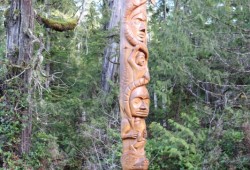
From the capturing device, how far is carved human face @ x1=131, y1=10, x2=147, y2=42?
16.9ft

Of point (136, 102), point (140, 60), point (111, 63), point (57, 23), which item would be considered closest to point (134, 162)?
point (136, 102)

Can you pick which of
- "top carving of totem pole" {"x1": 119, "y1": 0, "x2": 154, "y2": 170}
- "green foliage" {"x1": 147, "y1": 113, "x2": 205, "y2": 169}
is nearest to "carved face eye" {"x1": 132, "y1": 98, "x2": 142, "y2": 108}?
"top carving of totem pole" {"x1": 119, "y1": 0, "x2": 154, "y2": 170}

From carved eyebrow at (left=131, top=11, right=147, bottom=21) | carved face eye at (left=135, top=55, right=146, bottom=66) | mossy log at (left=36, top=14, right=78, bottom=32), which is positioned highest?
mossy log at (left=36, top=14, right=78, bottom=32)

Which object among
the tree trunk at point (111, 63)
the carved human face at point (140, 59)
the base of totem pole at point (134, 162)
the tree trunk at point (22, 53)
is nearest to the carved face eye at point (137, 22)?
the carved human face at point (140, 59)

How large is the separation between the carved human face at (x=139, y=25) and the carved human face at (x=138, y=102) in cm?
65

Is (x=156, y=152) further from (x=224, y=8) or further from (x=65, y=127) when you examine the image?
(x=224, y=8)

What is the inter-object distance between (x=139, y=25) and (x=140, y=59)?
0.45 metres

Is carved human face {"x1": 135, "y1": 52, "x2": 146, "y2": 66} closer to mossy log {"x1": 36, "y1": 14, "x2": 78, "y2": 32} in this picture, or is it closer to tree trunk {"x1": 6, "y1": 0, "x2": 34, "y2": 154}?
tree trunk {"x1": 6, "y1": 0, "x2": 34, "y2": 154}

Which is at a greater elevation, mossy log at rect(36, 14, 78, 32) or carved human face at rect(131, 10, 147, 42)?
mossy log at rect(36, 14, 78, 32)

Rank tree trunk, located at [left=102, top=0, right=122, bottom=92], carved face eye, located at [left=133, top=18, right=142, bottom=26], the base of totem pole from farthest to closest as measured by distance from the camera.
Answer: tree trunk, located at [left=102, top=0, right=122, bottom=92] < carved face eye, located at [left=133, top=18, right=142, bottom=26] < the base of totem pole

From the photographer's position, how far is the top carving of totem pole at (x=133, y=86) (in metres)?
4.84

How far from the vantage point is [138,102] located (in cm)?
495

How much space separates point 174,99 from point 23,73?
161 inches

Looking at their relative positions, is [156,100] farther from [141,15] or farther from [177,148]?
[141,15]
